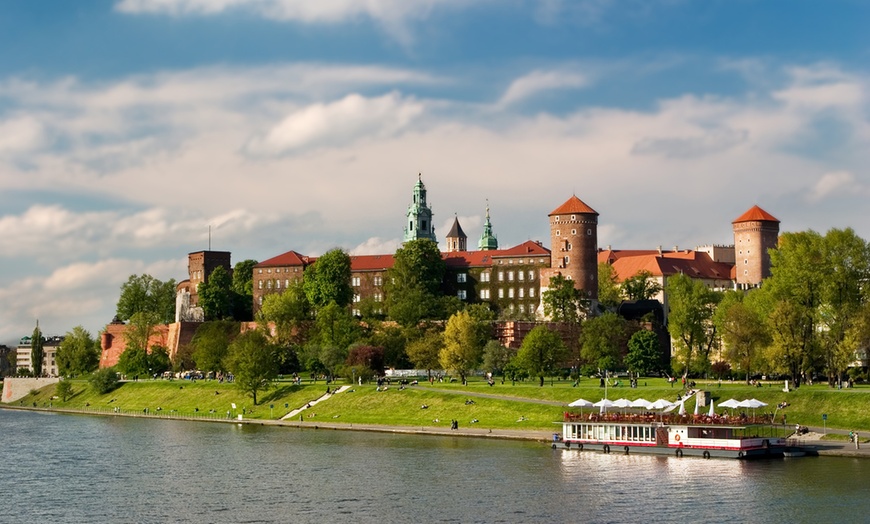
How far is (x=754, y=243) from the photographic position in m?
165

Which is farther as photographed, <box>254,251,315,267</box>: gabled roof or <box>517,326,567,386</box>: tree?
<box>254,251,315,267</box>: gabled roof

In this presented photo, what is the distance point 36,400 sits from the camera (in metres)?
155

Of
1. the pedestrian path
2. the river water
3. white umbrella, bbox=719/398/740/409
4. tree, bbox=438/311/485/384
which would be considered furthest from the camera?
tree, bbox=438/311/485/384

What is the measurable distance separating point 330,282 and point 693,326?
181 feet

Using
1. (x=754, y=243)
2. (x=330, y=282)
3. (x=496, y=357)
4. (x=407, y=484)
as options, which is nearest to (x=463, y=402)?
(x=496, y=357)

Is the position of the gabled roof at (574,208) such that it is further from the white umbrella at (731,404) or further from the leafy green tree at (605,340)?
the white umbrella at (731,404)

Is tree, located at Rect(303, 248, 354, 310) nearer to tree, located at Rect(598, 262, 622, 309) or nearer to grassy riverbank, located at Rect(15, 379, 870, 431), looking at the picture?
grassy riverbank, located at Rect(15, 379, 870, 431)

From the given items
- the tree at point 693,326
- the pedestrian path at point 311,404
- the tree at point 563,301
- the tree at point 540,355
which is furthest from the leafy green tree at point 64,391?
the tree at point 693,326

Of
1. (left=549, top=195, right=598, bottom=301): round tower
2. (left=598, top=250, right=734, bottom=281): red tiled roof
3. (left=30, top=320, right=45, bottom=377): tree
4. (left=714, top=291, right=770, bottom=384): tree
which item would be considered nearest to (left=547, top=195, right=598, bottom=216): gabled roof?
(left=549, top=195, right=598, bottom=301): round tower

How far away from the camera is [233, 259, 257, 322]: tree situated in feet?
563

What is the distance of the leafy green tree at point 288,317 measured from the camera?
14650 cm

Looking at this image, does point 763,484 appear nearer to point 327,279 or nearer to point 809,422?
point 809,422

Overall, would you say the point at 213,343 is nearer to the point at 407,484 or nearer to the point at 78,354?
the point at 78,354

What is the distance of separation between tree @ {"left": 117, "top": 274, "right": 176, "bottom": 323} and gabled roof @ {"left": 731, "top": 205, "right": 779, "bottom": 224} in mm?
85566
